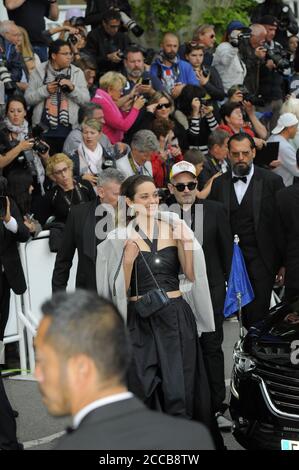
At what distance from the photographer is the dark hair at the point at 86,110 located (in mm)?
10812

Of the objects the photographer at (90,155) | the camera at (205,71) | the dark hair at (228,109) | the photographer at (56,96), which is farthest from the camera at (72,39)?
the photographer at (90,155)

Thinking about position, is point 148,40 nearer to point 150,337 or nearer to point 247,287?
point 247,287

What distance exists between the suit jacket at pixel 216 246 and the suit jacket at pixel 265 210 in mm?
750

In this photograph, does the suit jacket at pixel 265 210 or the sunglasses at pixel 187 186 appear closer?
the sunglasses at pixel 187 186

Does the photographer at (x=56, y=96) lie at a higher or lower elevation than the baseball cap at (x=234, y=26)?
lower

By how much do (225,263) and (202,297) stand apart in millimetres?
1051

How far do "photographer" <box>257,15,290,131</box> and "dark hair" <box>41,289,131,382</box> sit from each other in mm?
11373

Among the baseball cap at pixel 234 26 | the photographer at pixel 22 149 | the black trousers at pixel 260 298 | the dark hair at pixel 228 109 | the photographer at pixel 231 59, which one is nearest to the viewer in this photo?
the black trousers at pixel 260 298

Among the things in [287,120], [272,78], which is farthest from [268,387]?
[272,78]

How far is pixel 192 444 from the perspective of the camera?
301cm

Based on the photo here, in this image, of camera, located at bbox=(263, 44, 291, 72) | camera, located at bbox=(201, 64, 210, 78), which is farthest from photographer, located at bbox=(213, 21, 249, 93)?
camera, located at bbox=(201, 64, 210, 78)

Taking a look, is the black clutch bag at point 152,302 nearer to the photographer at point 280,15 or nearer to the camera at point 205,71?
the camera at point 205,71

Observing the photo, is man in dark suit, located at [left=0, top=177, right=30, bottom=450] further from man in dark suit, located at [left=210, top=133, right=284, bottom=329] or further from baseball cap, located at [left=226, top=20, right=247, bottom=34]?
baseball cap, located at [left=226, top=20, right=247, bottom=34]

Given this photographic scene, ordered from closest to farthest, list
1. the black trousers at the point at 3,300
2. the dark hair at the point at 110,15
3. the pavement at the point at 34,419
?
the pavement at the point at 34,419 < the black trousers at the point at 3,300 < the dark hair at the point at 110,15
